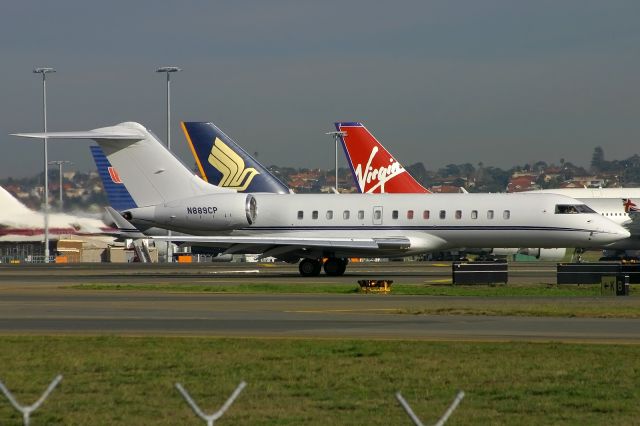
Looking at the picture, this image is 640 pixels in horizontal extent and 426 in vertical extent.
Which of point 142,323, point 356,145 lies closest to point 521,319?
point 142,323

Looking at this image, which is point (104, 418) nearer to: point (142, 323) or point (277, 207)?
point (142, 323)

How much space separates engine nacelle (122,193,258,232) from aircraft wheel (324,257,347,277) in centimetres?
414

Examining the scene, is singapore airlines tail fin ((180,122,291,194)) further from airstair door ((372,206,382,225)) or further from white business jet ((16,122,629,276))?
airstair door ((372,206,382,225))

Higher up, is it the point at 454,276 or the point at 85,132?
the point at 85,132

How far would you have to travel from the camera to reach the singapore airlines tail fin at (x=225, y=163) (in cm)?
6231

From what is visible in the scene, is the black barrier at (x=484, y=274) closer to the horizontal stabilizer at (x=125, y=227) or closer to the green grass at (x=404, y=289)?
the green grass at (x=404, y=289)

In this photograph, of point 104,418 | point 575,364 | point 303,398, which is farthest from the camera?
point 575,364

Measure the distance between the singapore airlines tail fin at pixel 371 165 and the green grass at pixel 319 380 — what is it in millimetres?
66749

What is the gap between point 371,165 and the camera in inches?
3605

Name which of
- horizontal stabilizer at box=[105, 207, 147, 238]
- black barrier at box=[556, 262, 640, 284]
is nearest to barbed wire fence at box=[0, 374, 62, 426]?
black barrier at box=[556, 262, 640, 284]

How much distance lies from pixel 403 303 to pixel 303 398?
734 inches

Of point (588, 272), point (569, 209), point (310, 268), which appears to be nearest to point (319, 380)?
point (588, 272)

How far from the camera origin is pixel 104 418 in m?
14.7

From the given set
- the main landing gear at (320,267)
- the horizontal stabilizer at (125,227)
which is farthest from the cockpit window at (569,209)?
the horizontal stabilizer at (125,227)
